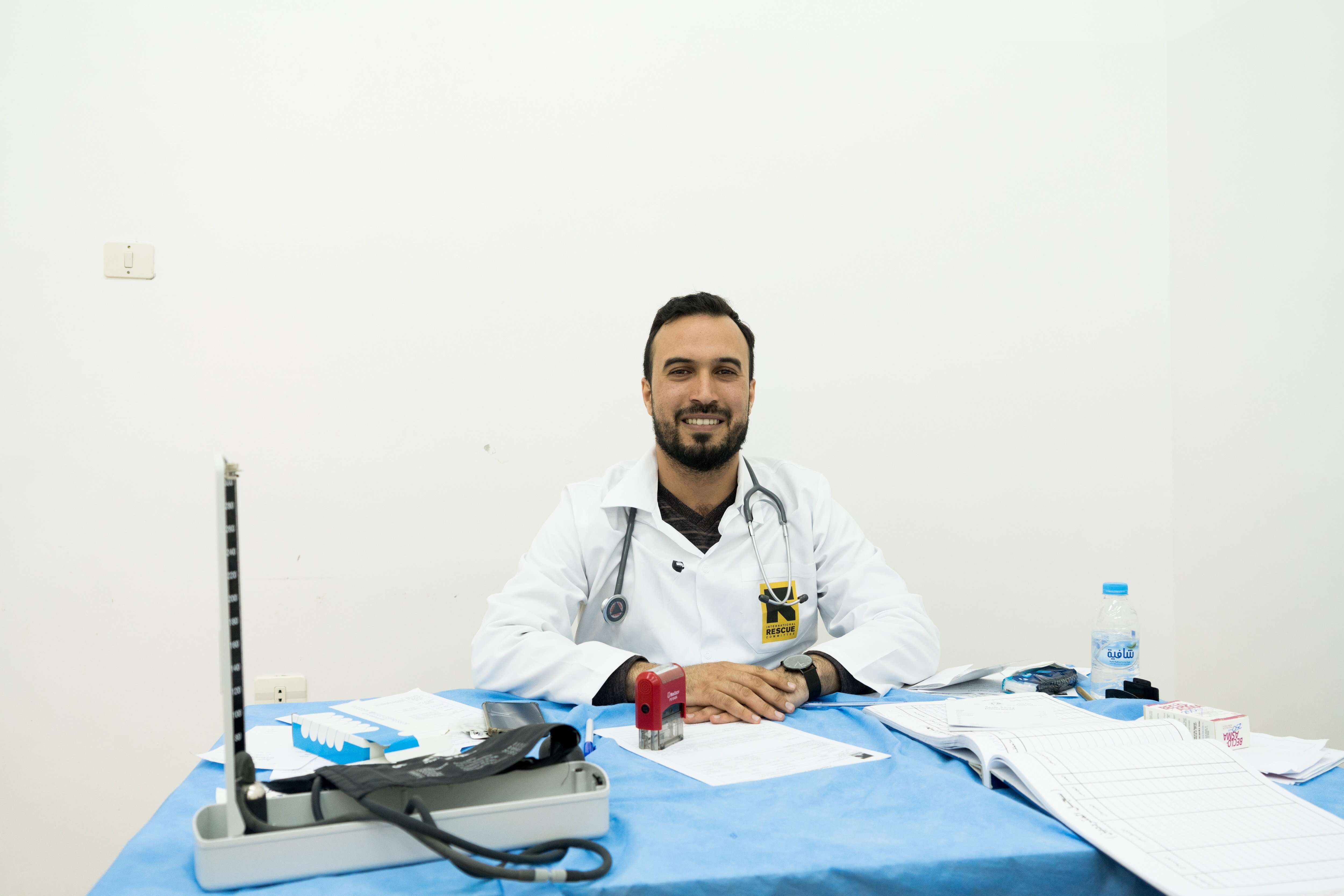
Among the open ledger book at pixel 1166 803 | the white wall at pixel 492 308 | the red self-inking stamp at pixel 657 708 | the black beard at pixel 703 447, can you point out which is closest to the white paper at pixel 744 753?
the red self-inking stamp at pixel 657 708

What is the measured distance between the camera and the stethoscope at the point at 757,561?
5.89ft

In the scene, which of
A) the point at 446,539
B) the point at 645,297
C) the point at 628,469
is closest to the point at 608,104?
the point at 645,297

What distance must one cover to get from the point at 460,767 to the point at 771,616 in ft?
3.52

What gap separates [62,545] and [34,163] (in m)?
1.01

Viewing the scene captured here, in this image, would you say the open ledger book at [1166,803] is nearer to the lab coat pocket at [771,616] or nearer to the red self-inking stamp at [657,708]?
the red self-inking stamp at [657,708]

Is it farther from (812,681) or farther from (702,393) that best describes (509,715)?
(702,393)

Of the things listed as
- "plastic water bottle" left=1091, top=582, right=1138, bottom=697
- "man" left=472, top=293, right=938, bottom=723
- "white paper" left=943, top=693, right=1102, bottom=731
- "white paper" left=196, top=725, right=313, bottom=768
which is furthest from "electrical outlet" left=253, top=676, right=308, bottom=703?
"plastic water bottle" left=1091, top=582, right=1138, bottom=697

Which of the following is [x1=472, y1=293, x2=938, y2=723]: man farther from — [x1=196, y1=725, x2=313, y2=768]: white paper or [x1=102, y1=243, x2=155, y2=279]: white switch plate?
[x1=102, y1=243, x2=155, y2=279]: white switch plate

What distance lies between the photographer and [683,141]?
2.48m

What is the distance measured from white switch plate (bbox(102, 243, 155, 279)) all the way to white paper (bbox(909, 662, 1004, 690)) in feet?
7.14

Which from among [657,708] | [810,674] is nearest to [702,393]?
[810,674]

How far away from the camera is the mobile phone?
1198 millimetres

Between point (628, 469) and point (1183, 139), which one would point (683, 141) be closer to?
point (628, 469)

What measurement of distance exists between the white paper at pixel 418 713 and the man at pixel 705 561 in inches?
5.9
